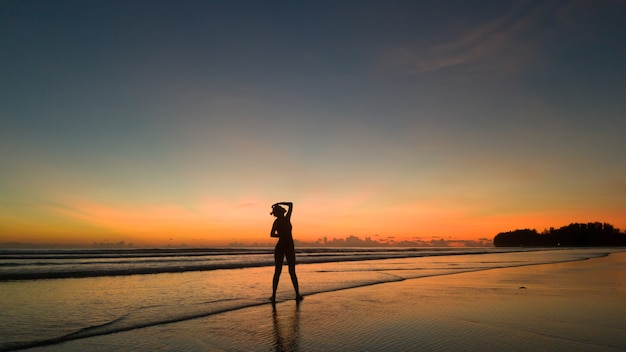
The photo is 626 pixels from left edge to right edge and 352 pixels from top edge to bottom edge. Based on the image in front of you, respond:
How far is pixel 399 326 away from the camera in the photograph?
7422 mm

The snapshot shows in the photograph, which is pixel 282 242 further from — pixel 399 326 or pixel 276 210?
pixel 399 326

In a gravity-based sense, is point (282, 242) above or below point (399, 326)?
above

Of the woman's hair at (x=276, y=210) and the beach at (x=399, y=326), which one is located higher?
the woman's hair at (x=276, y=210)

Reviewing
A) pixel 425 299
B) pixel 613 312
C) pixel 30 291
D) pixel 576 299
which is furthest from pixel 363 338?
pixel 30 291

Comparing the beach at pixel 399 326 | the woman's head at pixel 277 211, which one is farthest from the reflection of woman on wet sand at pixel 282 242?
the beach at pixel 399 326

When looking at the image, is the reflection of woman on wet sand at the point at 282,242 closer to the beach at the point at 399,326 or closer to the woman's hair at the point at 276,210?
the woman's hair at the point at 276,210

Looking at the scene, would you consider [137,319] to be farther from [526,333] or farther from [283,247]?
[526,333]

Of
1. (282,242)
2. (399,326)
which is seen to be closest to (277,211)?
(282,242)

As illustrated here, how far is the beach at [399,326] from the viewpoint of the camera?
6.02 metres

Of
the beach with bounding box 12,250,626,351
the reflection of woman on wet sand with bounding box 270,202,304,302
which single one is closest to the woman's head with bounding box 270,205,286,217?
the reflection of woman on wet sand with bounding box 270,202,304,302

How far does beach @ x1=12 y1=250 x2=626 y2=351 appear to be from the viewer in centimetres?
602

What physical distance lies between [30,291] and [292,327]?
10985 mm

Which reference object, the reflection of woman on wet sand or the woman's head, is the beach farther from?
the woman's head

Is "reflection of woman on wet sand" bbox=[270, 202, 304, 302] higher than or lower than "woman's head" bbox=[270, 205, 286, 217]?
lower
